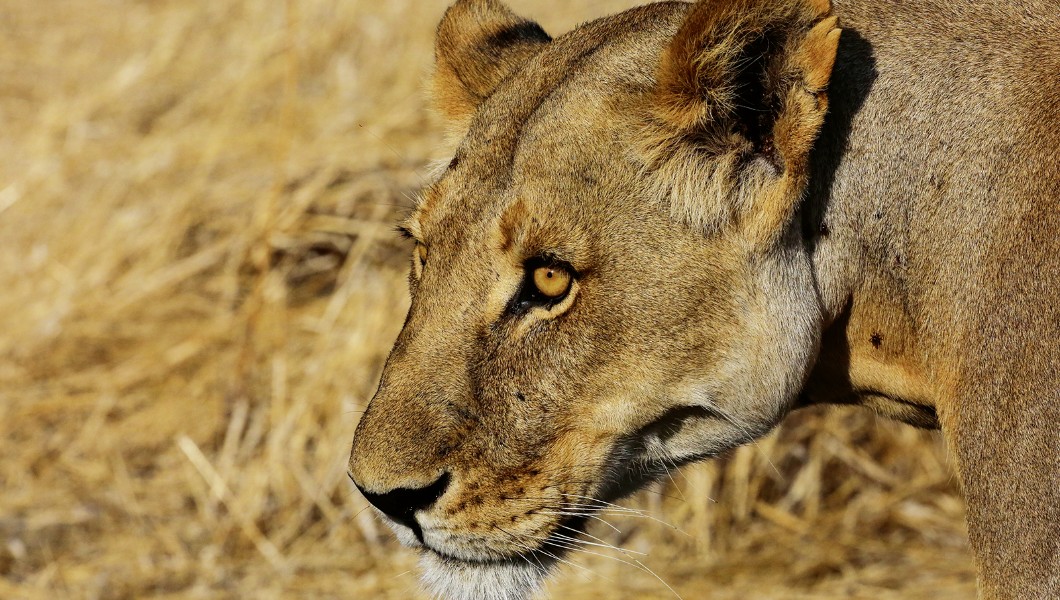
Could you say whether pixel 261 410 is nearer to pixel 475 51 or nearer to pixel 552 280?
pixel 475 51

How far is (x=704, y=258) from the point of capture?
2.41 m

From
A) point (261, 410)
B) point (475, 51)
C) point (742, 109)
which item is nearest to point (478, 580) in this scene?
point (742, 109)

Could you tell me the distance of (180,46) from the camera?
712 cm

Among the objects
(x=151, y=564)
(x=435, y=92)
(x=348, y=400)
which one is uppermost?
(x=435, y=92)

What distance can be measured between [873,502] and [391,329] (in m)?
2.20

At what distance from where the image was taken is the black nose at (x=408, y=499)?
2389 millimetres

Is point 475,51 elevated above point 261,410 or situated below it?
above

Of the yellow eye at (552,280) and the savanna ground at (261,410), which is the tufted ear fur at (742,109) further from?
the savanna ground at (261,410)

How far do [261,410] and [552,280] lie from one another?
10.3 feet

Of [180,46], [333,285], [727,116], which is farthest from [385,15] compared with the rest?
[727,116]

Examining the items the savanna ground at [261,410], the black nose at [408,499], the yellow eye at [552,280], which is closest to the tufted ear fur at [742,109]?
the yellow eye at [552,280]

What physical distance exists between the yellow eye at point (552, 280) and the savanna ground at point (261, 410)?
2448mm

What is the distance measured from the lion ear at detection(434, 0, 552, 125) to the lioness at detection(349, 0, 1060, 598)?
0.43m

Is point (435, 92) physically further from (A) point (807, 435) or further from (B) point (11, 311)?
(B) point (11, 311)
